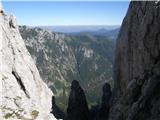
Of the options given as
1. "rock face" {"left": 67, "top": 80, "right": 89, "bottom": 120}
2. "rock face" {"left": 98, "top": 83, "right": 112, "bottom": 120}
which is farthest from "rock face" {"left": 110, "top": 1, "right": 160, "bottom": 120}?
"rock face" {"left": 67, "top": 80, "right": 89, "bottom": 120}

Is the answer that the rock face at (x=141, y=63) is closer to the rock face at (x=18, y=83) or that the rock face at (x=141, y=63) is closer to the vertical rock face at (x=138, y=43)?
the vertical rock face at (x=138, y=43)

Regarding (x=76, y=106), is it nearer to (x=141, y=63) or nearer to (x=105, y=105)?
(x=105, y=105)

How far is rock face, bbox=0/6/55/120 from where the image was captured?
87.8 m

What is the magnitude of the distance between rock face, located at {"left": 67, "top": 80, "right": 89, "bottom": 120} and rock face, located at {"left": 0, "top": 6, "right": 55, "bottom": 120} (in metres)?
8.88

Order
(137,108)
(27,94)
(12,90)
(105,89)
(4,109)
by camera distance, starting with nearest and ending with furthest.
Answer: (137,108), (4,109), (12,90), (27,94), (105,89)

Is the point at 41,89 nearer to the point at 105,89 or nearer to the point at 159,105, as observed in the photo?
the point at 105,89

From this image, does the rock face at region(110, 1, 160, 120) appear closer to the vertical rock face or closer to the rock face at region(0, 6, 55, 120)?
the vertical rock face

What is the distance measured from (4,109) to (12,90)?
1274 cm

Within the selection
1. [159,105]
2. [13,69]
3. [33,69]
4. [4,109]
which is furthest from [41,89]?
[159,105]

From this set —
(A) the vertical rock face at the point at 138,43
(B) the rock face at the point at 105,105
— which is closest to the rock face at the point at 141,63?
(A) the vertical rock face at the point at 138,43

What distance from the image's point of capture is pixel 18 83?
103 meters

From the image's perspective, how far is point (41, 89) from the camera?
385 ft

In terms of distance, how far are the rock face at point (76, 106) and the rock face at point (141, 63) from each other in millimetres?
23219

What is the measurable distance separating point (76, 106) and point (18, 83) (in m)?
29.6
